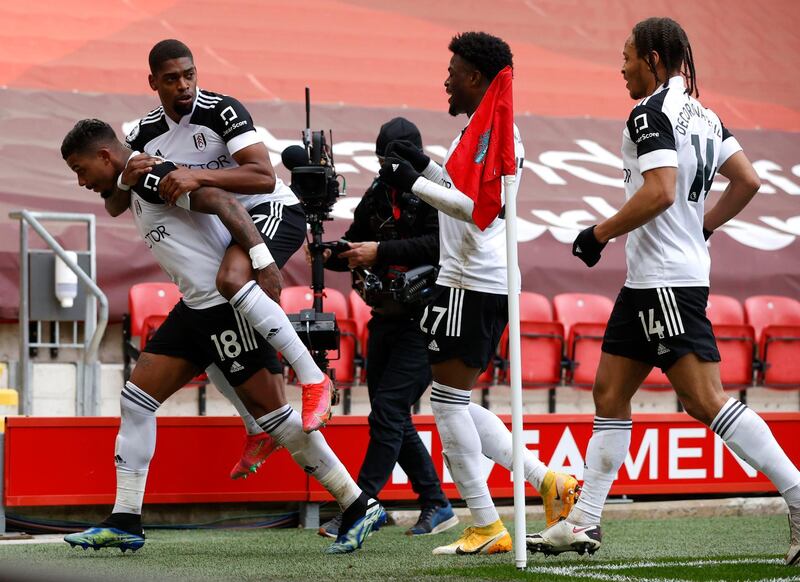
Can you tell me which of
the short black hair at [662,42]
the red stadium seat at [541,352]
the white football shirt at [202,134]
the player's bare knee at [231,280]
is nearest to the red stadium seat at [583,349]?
the red stadium seat at [541,352]

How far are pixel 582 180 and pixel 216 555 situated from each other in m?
7.26

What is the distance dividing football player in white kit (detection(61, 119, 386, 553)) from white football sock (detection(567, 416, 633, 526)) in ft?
3.37

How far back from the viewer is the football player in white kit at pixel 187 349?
500cm

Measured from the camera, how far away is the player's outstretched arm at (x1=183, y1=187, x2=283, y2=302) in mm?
4883

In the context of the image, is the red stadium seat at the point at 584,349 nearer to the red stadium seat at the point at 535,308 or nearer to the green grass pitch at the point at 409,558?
the red stadium seat at the point at 535,308

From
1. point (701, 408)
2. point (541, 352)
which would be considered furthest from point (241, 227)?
point (541, 352)

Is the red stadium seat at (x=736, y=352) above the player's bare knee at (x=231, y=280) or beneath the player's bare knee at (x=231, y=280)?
beneath

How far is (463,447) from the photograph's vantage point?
493 cm

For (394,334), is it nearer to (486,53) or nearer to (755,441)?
(486,53)

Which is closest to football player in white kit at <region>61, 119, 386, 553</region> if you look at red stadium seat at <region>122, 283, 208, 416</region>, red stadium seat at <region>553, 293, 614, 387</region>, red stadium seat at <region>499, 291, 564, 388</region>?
red stadium seat at <region>122, 283, 208, 416</region>

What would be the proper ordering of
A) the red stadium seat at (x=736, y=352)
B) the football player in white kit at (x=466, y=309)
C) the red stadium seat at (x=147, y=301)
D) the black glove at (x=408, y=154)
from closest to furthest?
the football player in white kit at (x=466, y=309), the black glove at (x=408, y=154), the red stadium seat at (x=147, y=301), the red stadium seat at (x=736, y=352)

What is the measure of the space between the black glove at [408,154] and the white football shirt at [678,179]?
90 centimetres

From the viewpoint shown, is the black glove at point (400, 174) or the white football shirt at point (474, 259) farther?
the white football shirt at point (474, 259)

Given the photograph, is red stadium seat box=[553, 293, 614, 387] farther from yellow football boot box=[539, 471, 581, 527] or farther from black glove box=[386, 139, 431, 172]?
black glove box=[386, 139, 431, 172]
